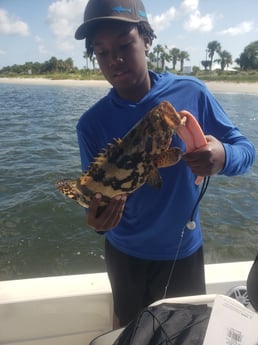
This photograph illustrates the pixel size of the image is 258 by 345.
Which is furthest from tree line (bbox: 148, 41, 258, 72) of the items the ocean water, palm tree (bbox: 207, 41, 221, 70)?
the ocean water

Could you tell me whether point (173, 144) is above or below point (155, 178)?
above

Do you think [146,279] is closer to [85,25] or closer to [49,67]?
[85,25]

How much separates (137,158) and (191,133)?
0.34 metres

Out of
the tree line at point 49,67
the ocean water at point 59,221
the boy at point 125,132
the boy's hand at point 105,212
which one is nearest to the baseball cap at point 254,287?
the boy at point 125,132

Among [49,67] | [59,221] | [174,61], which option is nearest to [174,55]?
[174,61]

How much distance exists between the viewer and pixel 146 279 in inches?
106

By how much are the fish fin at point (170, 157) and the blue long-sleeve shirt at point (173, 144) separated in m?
0.45

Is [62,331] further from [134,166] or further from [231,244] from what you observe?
[231,244]

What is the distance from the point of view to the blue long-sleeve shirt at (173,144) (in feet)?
8.22

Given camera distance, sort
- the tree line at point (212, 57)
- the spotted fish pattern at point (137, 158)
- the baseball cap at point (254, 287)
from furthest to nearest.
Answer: the tree line at point (212, 57)
the spotted fish pattern at point (137, 158)
the baseball cap at point (254, 287)

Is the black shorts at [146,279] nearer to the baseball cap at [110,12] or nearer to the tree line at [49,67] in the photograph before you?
the baseball cap at [110,12]

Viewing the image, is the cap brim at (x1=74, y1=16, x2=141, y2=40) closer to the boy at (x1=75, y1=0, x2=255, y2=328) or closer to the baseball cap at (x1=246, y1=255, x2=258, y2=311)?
the boy at (x1=75, y1=0, x2=255, y2=328)

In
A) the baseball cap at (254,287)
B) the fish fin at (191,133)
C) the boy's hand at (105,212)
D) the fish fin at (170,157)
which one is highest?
the fish fin at (191,133)

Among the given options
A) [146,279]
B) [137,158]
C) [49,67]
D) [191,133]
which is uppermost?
[49,67]
